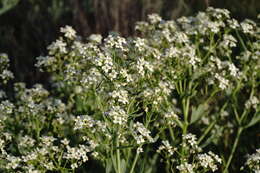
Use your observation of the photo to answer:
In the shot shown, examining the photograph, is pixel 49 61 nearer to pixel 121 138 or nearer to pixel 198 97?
pixel 121 138

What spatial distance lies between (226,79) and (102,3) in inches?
142

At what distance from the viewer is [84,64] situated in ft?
11.5

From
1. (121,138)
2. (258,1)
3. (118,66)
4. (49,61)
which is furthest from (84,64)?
(258,1)

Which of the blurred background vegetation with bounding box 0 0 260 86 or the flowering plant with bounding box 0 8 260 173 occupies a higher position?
the blurred background vegetation with bounding box 0 0 260 86

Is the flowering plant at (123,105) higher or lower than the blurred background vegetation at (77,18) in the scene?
lower

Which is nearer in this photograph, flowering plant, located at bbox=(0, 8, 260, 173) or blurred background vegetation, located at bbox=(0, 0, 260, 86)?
flowering plant, located at bbox=(0, 8, 260, 173)

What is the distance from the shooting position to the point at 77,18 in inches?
263

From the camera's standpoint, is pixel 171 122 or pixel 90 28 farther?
pixel 90 28

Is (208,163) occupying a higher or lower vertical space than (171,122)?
lower

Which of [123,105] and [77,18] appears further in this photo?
[77,18]

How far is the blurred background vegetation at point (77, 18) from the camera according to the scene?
247 inches

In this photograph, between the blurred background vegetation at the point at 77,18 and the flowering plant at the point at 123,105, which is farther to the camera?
the blurred background vegetation at the point at 77,18

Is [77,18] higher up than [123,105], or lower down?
higher up

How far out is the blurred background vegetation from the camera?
20.6ft
